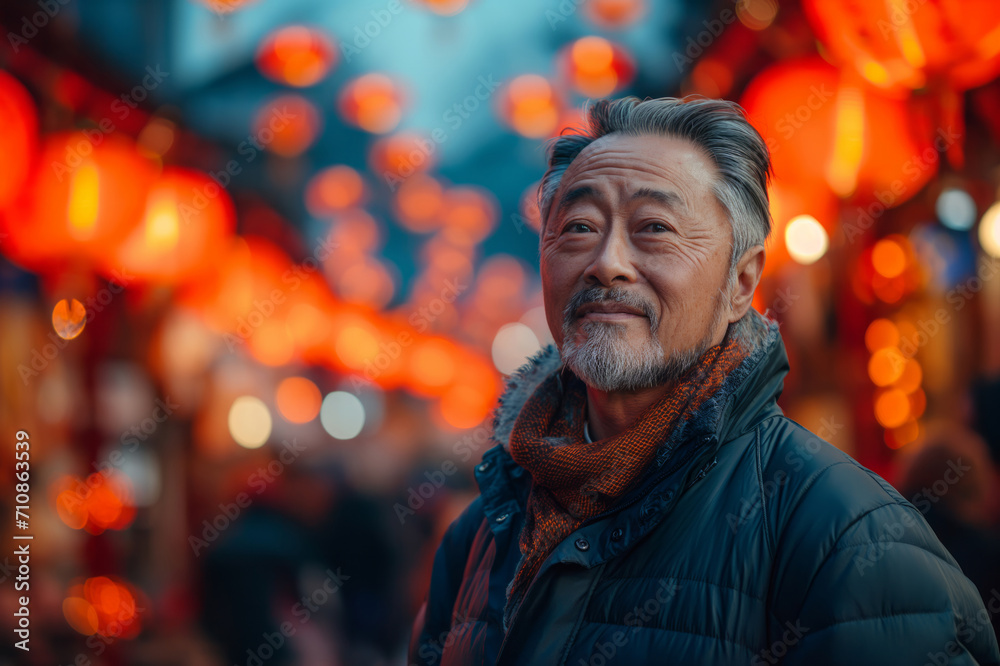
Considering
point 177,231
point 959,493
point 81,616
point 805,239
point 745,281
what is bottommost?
point 81,616

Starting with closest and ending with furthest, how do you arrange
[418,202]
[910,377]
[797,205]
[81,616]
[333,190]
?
1. [797,205]
2. [81,616]
3. [910,377]
4. [333,190]
5. [418,202]

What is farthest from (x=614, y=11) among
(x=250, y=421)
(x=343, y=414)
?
(x=343, y=414)

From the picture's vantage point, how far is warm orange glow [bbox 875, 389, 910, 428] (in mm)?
5461

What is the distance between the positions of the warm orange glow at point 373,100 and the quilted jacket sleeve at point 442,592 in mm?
7726

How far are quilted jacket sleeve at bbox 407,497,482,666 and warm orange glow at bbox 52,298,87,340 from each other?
176 inches

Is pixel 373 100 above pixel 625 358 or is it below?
above

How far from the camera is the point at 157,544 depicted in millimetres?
8641

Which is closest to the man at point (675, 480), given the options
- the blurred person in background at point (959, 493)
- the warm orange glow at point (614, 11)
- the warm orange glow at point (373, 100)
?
the blurred person in background at point (959, 493)

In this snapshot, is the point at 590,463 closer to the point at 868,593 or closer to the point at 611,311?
the point at 611,311

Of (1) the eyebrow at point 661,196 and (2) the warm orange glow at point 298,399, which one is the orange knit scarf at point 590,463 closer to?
(1) the eyebrow at point 661,196

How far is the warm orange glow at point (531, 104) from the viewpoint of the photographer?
790 centimetres

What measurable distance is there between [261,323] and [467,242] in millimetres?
7012

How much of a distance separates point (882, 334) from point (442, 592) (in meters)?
4.91

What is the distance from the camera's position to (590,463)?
4.44 ft
